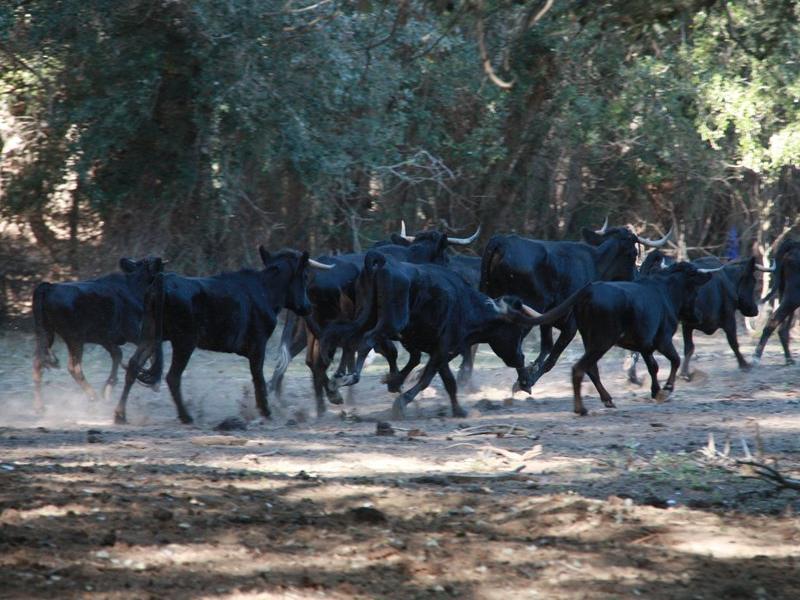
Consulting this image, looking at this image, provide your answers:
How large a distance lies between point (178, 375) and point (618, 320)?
4588 mm

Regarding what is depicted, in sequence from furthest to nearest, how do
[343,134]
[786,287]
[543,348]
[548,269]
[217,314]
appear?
1. [343,134]
2. [786,287]
3. [543,348]
4. [548,269]
5. [217,314]

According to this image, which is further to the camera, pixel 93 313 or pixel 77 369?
pixel 93 313

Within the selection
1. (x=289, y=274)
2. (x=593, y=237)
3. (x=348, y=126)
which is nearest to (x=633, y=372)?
(x=593, y=237)

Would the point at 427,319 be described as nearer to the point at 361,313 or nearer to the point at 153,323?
the point at 361,313

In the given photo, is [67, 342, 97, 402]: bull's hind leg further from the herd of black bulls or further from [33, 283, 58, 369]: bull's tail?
[33, 283, 58, 369]: bull's tail

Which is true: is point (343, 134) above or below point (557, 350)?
above

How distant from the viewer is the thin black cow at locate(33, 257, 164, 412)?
13836 millimetres

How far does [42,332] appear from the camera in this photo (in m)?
13.8

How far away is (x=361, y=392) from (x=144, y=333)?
403 centimetres

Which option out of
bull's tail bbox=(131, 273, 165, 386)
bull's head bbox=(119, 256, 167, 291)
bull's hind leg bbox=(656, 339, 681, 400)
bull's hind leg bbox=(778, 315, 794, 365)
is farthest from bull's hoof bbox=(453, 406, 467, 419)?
bull's hind leg bbox=(778, 315, 794, 365)

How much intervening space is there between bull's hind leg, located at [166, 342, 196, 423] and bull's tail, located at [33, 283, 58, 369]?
75.1 inches

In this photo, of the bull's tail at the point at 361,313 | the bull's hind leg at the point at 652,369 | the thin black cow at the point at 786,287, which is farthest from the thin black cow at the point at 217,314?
the thin black cow at the point at 786,287

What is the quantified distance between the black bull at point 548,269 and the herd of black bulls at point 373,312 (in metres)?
0.02

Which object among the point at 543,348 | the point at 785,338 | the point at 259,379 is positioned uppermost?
the point at 785,338
